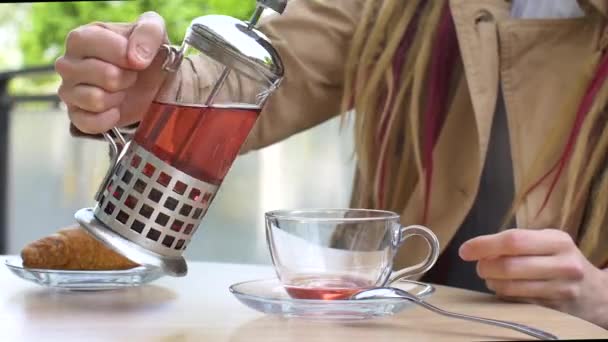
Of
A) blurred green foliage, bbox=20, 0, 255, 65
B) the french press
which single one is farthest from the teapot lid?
blurred green foliage, bbox=20, 0, 255, 65

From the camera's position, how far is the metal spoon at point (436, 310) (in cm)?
56

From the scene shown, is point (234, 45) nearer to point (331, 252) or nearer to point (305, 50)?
point (331, 252)

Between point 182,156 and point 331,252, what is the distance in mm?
124

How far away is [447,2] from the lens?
1046mm

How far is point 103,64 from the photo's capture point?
29.2 inches

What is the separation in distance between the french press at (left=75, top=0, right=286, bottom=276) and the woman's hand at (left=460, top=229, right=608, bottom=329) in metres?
0.20

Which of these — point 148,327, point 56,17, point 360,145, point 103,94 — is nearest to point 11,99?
point 56,17

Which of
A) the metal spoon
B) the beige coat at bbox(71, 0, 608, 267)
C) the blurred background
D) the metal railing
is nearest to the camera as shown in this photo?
the metal spoon

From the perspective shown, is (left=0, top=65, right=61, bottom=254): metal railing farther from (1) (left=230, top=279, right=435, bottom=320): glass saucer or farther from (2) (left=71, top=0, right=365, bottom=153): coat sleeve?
(1) (left=230, top=279, right=435, bottom=320): glass saucer

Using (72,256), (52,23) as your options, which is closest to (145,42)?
(72,256)

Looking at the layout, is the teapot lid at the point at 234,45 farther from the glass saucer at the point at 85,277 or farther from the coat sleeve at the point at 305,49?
the coat sleeve at the point at 305,49

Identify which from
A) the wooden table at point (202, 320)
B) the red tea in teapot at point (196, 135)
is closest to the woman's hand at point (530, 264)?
the wooden table at point (202, 320)

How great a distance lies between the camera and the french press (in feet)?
2.07

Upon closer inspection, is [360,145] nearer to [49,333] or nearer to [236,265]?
[236,265]
